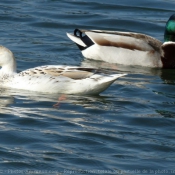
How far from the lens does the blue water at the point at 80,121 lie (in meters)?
9.55

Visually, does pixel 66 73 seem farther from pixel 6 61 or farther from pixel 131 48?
pixel 131 48

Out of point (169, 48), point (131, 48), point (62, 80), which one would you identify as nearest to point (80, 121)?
point (62, 80)

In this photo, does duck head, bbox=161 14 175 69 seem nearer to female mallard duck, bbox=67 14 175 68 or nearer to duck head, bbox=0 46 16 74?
female mallard duck, bbox=67 14 175 68

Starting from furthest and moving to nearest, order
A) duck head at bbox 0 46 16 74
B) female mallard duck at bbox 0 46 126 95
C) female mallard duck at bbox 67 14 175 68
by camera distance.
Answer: female mallard duck at bbox 67 14 175 68 → duck head at bbox 0 46 16 74 → female mallard duck at bbox 0 46 126 95

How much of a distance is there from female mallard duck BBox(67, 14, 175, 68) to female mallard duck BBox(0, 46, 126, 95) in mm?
3324

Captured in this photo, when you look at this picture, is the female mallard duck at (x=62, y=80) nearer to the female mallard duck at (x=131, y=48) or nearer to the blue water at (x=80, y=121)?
the blue water at (x=80, y=121)

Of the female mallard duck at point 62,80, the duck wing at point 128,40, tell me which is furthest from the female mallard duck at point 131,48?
the female mallard duck at point 62,80

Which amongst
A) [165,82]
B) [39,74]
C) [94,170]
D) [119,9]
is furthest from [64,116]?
[119,9]

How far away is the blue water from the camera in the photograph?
376 inches

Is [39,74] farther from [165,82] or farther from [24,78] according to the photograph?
[165,82]

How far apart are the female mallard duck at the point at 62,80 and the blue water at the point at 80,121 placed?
0.12 m

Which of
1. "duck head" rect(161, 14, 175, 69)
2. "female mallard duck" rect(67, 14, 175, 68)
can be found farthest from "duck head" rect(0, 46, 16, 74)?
"duck head" rect(161, 14, 175, 69)

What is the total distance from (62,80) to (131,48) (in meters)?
3.66

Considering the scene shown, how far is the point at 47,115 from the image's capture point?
11.4 metres
